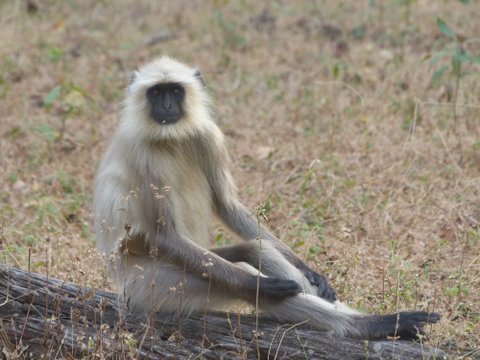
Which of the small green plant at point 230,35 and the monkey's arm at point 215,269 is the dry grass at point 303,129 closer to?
the small green plant at point 230,35

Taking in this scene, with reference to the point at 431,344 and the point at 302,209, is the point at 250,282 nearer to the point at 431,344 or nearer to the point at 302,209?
the point at 431,344

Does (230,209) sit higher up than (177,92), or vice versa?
(177,92)

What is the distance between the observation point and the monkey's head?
434 centimetres

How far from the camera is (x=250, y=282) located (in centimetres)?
411

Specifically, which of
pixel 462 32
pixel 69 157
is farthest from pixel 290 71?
pixel 69 157

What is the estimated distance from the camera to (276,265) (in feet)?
14.4

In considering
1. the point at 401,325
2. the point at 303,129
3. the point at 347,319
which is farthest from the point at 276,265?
the point at 303,129

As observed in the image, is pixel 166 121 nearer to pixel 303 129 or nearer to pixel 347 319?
pixel 347 319

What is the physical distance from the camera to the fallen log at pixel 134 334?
3871 millimetres

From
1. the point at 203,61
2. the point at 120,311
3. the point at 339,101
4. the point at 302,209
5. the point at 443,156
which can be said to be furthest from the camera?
the point at 203,61

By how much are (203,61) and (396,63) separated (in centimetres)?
196

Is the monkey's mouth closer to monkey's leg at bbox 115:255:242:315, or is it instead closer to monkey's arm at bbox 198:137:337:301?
monkey's arm at bbox 198:137:337:301

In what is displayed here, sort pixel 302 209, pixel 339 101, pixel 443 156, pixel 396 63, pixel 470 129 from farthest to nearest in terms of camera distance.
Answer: pixel 396 63 < pixel 339 101 < pixel 470 129 < pixel 443 156 < pixel 302 209

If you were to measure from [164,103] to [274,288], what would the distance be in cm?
110
